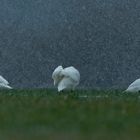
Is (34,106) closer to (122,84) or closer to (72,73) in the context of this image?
(72,73)

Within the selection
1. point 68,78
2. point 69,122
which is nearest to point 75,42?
point 68,78

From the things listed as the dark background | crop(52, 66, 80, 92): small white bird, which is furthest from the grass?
the dark background

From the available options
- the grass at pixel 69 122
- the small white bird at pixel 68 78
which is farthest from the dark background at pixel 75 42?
the grass at pixel 69 122

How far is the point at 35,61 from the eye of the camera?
841 centimetres

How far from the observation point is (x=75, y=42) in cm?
844

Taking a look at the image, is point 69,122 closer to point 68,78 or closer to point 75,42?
point 68,78

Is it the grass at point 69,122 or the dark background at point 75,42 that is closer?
the grass at point 69,122

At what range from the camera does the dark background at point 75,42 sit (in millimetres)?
8344

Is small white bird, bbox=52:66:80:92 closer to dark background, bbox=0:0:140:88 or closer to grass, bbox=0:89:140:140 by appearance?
dark background, bbox=0:0:140:88

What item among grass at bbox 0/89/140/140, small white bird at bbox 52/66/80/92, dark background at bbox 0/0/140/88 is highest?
dark background at bbox 0/0/140/88

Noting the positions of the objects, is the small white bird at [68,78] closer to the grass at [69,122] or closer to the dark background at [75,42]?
the dark background at [75,42]

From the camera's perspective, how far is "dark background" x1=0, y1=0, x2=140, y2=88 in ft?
27.4

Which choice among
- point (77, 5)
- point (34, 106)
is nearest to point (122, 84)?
point (77, 5)

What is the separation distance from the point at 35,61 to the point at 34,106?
4.17 meters
